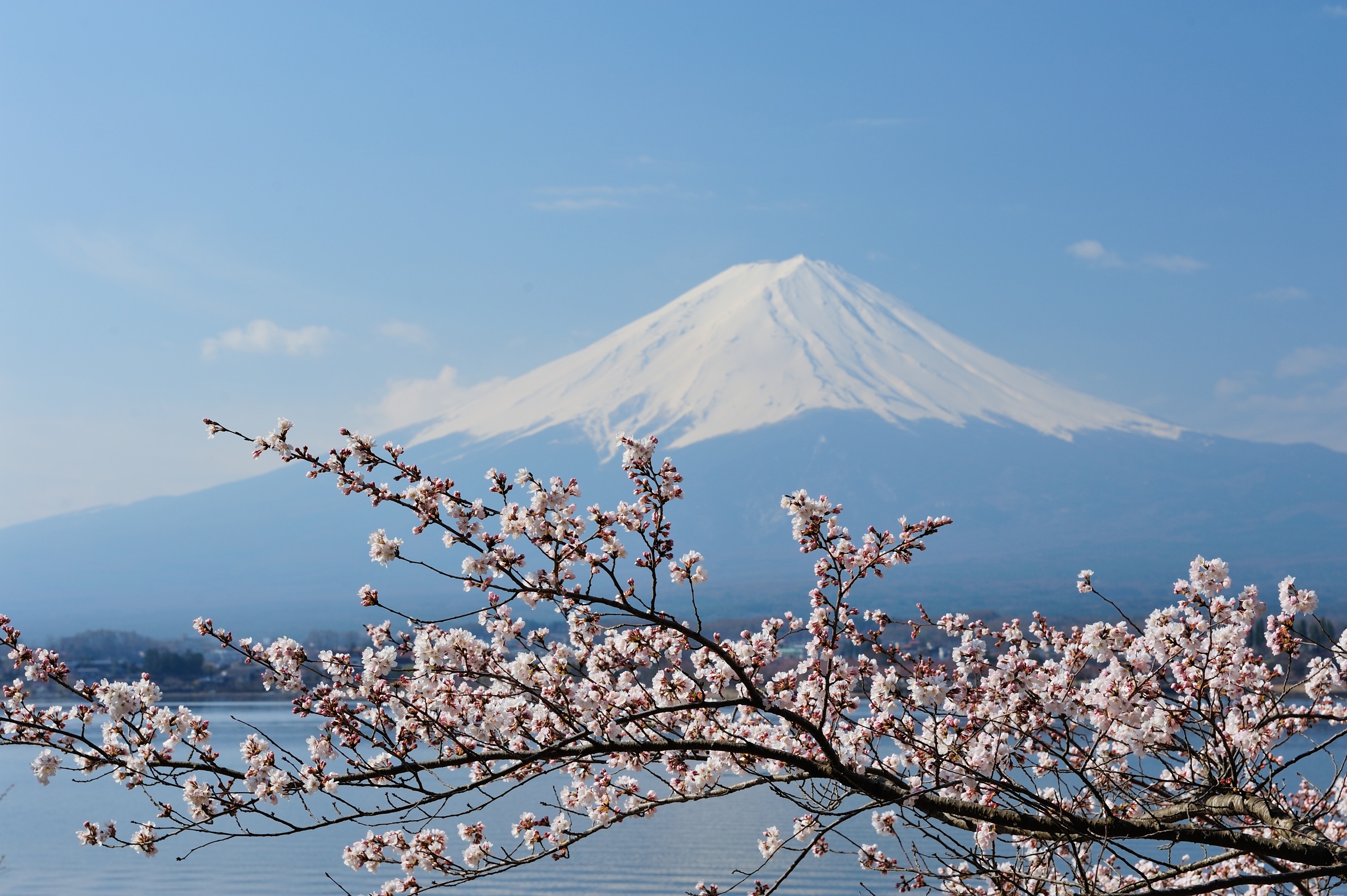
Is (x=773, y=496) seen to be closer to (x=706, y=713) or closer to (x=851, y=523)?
(x=851, y=523)

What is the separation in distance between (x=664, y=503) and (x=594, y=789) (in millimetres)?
1520

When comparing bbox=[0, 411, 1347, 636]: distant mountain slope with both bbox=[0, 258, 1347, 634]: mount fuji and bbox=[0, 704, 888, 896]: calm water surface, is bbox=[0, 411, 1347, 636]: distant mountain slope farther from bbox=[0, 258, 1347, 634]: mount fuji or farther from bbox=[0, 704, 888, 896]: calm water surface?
bbox=[0, 704, 888, 896]: calm water surface

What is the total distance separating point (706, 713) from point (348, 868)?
20.1 meters

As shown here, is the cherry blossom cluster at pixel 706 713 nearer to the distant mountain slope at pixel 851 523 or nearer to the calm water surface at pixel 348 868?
the calm water surface at pixel 348 868

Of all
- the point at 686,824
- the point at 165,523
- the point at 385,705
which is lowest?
the point at 686,824

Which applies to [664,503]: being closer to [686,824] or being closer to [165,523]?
[686,824]

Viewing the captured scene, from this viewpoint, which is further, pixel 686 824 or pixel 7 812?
pixel 7 812

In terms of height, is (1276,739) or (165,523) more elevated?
(165,523)

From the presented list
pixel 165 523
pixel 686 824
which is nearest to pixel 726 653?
pixel 686 824

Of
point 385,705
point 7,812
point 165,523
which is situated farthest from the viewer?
point 165,523

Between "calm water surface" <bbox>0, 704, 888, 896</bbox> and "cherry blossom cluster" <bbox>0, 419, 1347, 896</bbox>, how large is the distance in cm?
1457

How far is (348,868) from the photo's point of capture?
22188 millimetres

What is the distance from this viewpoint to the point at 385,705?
4.01m

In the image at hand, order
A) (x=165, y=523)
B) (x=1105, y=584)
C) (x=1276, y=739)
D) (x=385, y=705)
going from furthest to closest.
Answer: (x=165, y=523), (x=1105, y=584), (x=1276, y=739), (x=385, y=705)
